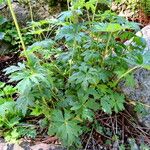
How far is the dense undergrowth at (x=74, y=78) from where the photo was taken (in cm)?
158

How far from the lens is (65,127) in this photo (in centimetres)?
159

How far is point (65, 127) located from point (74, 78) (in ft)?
0.85

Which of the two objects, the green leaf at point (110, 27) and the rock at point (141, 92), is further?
the rock at point (141, 92)

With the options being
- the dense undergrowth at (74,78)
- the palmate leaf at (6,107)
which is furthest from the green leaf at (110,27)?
the palmate leaf at (6,107)

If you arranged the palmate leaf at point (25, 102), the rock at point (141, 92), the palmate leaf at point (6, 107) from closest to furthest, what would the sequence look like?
the palmate leaf at point (25, 102)
the palmate leaf at point (6, 107)
the rock at point (141, 92)

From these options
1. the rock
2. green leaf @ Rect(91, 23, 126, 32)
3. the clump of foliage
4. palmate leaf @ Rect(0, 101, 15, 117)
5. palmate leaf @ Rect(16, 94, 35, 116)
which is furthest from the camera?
the clump of foliage

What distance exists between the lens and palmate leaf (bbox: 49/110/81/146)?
5.18ft

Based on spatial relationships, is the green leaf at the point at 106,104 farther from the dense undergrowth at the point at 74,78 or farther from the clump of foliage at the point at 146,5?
the clump of foliage at the point at 146,5

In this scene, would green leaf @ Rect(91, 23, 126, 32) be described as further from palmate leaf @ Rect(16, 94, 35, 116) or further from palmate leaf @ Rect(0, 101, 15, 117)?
palmate leaf @ Rect(0, 101, 15, 117)

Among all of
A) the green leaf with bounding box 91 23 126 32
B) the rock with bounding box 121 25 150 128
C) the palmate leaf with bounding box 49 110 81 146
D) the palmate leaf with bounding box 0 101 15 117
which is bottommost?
the rock with bounding box 121 25 150 128

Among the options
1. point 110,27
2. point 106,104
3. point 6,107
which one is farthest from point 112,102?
point 6,107

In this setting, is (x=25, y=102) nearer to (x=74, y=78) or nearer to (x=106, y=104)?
(x=74, y=78)

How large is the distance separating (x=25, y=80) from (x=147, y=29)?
1159mm

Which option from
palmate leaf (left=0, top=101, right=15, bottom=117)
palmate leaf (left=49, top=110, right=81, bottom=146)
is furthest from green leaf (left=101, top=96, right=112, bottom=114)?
palmate leaf (left=0, top=101, right=15, bottom=117)
